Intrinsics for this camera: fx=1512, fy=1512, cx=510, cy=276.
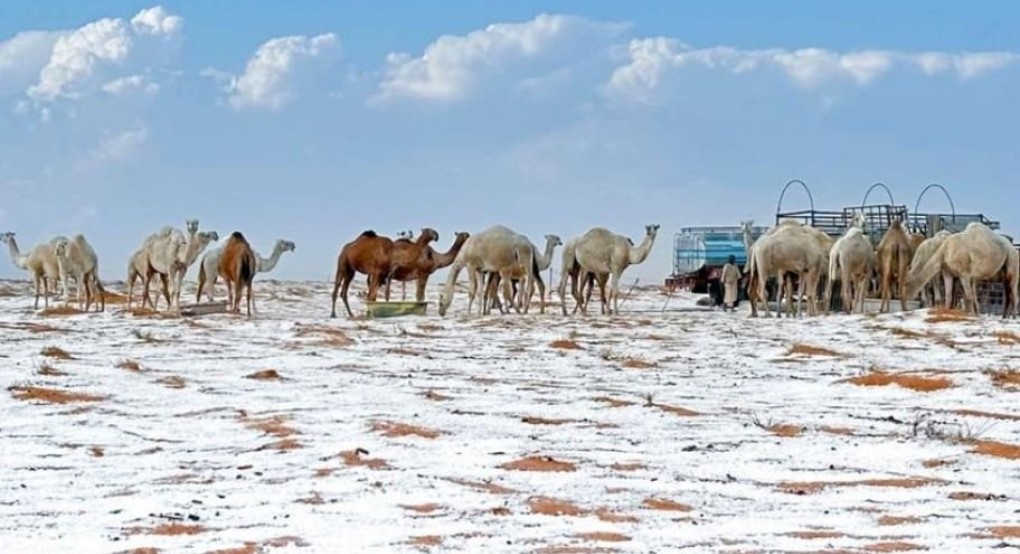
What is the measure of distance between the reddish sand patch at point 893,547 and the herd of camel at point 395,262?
23138mm

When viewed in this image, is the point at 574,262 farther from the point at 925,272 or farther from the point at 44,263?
the point at 44,263

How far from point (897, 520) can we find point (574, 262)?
989 inches

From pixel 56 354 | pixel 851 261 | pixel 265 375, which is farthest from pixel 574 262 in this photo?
pixel 265 375

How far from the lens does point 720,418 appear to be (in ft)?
32.0

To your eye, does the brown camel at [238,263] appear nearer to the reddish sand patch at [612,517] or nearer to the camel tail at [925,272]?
the camel tail at [925,272]

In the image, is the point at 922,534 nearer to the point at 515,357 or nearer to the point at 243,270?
the point at 515,357

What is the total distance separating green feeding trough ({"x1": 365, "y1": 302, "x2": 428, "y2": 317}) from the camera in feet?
90.4

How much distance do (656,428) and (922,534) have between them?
3.37 m

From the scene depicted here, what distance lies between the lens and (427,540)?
5852mm

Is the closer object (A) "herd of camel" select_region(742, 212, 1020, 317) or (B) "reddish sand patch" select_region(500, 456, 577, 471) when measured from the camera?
(B) "reddish sand patch" select_region(500, 456, 577, 471)

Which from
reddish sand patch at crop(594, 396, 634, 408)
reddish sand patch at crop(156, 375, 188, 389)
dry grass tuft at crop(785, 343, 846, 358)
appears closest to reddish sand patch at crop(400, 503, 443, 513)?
reddish sand patch at crop(594, 396, 634, 408)

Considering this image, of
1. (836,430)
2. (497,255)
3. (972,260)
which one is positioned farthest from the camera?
(497,255)

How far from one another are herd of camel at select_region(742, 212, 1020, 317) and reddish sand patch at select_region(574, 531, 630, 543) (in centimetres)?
2156

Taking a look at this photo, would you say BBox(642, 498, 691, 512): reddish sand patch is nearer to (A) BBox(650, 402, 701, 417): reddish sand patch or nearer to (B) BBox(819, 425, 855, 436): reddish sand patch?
(B) BBox(819, 425, 855, 436): reddish sand patch
